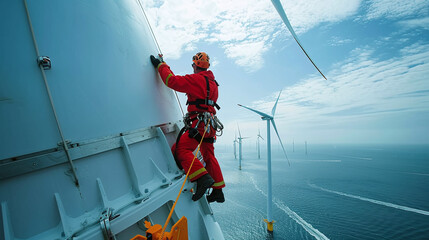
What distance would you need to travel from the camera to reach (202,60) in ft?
13.7

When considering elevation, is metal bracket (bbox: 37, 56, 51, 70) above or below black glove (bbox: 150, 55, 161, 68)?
below

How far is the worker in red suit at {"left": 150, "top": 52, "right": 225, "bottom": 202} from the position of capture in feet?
11.0

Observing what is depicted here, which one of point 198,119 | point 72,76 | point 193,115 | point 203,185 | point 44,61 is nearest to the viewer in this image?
point 44,61

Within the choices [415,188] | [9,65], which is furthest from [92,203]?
[415,188]

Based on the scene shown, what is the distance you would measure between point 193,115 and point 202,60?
144 cm

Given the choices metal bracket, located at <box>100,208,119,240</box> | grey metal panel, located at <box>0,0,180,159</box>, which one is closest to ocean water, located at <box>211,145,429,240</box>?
metal bracket, located at <box>100,208,119,240</box>

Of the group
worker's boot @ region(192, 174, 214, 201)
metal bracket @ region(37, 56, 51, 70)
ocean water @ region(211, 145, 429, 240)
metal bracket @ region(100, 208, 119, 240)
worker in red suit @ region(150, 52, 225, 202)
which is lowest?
ocean water @ region(211, 145, 429, 240)

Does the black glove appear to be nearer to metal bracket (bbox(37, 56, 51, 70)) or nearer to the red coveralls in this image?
the red coveralls

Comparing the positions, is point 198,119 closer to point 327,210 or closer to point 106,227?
point 106,227

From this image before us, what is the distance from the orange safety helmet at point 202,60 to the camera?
416 cm

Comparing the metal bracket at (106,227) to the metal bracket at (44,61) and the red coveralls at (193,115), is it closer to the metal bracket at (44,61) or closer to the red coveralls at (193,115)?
the red coveralls at (193,115)

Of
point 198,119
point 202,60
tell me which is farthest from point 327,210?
point 202,60

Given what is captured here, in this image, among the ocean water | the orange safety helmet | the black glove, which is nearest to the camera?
the black glove

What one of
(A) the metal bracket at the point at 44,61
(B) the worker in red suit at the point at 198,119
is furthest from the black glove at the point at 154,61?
(A) the metal bracket at the point at 44,61
